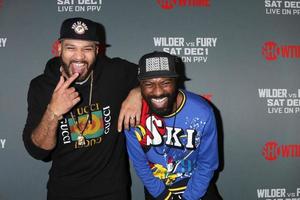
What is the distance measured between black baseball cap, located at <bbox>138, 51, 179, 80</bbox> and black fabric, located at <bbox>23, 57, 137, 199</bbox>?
0.94 feet

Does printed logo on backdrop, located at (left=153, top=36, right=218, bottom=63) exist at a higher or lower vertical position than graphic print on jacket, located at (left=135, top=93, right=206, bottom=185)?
higher

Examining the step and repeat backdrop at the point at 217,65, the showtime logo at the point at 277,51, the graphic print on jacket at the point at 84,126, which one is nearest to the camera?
the graphic print on jacket at the point at 84,126

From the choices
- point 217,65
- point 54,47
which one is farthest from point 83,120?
point 217,65

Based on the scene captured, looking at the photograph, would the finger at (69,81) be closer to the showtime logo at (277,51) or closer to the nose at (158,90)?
the nose at (158,90)

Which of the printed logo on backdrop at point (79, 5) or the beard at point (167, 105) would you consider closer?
the beard at point (167, 105)

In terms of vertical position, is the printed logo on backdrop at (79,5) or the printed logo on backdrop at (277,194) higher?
the printed logo on backdrop at (79,5)

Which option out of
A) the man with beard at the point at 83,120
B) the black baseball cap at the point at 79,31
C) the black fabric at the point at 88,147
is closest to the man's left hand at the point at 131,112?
the man with beard at the point at 83,120

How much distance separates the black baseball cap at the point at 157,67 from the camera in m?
1.34

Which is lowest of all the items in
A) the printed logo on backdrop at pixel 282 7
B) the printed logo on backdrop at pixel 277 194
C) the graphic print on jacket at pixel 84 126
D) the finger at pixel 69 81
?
the printed logo on backdrop at pixel 277 194

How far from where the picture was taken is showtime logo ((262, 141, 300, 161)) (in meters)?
2.13

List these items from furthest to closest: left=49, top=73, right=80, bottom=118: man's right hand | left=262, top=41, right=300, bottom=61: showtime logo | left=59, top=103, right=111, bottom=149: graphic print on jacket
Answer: left=262, top=41, right=300, bottom=61: showtime logo, left=59, top=103, right=111, bottom=149: graphic print on jacket, left=49, top=73, right=80, bottom=118: man's right hand

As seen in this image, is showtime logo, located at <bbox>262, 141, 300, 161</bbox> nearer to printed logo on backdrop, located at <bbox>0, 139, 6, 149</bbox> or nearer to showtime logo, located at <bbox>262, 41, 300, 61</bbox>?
showtime logo, located at <bbox>262, 41, 300, 61</bbox>

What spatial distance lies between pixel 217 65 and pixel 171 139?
816 mm

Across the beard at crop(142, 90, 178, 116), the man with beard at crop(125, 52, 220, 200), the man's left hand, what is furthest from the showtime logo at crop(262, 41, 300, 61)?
the man's left hand
